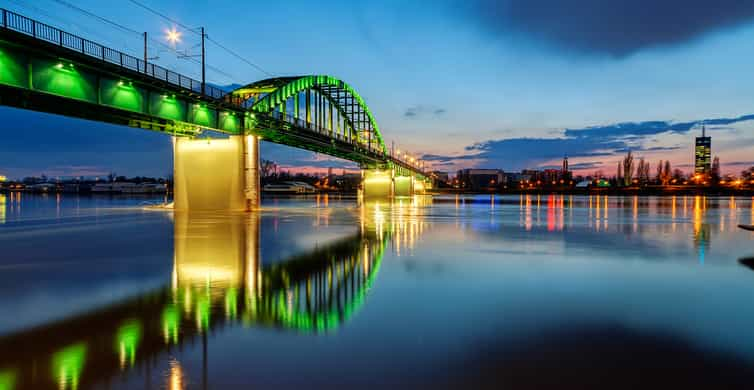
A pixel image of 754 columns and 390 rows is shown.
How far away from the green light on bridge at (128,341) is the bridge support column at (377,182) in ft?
346

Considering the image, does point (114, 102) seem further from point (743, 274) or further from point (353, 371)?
point (743, 274)

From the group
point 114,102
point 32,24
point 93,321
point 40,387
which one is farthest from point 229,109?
point 40,387

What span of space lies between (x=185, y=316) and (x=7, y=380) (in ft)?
9.39

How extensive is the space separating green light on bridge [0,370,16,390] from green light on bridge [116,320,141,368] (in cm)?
109

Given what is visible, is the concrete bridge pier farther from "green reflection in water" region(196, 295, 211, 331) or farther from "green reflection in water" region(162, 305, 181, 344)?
"green reflection in water" region(162, 305, 181, 344)

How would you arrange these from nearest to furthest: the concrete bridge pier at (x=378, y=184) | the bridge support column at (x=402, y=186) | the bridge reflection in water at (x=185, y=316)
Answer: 1. the bridge reflection in water at (x=185, y=316)
2. the concrete bridge pier at (x=378, y=184)
3. the bridge support column at (x=402, y=186)

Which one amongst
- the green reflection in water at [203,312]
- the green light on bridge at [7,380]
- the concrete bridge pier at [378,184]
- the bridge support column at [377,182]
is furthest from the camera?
the bridge support column at [377,182]

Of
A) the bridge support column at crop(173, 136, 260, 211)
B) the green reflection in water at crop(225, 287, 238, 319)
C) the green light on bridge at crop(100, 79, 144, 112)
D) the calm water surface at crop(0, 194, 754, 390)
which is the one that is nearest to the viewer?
the calm water surface at crop(0, 194, 754, 390)

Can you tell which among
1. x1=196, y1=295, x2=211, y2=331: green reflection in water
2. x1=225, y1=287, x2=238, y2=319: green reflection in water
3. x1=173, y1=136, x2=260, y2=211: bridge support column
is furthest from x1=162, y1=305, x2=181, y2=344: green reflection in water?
x1=173, y1=136, x2=260, y2=211: bridge support column

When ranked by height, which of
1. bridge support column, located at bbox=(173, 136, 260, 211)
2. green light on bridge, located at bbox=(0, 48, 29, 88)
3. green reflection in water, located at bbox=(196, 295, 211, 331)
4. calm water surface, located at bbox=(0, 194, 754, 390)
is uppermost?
green light on bridge, located at bbox=(0, 48, 29, 88)

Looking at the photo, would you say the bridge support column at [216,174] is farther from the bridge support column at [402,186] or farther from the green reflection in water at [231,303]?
the bridge support column at [402,186]

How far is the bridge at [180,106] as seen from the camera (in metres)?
24.7

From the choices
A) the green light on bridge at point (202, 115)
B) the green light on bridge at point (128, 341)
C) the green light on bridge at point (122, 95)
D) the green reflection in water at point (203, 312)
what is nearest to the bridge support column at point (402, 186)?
the green light on bridge at point (202, 115)

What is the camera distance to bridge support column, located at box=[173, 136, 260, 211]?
44.1 meters
